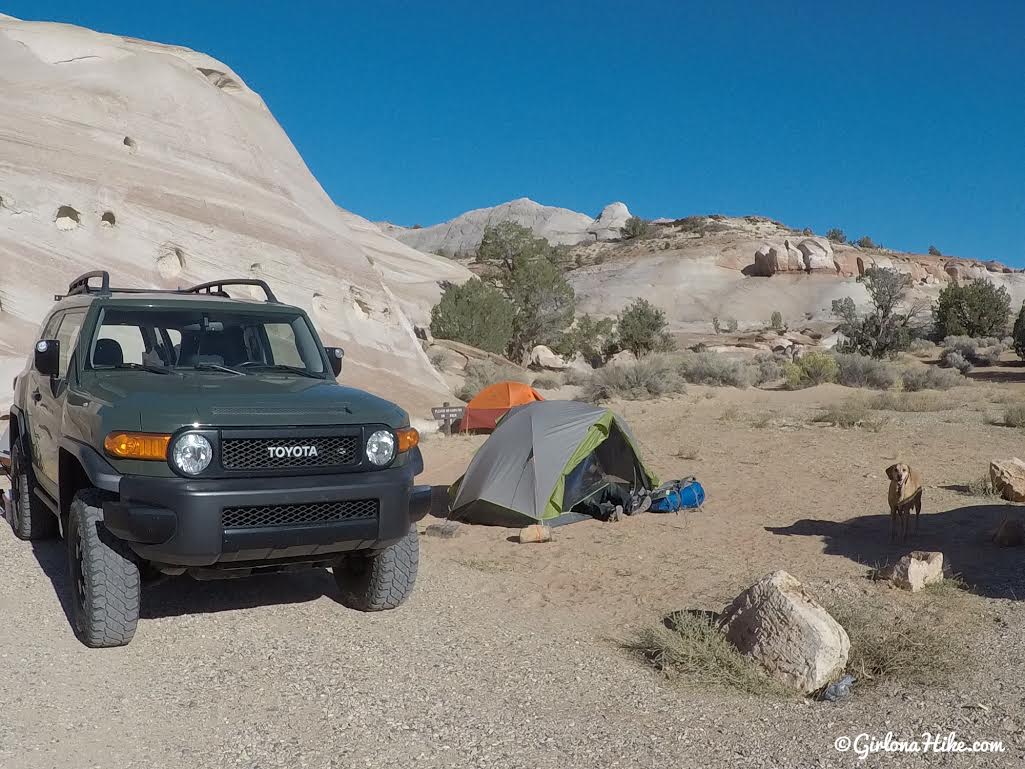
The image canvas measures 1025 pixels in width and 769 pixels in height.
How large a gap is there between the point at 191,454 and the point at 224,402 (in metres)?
0.37

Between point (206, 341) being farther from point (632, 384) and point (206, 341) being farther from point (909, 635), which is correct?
point (632, 384)

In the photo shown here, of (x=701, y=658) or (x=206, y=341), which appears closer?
(x=701, y=658)

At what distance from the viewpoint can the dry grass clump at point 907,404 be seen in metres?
19.2

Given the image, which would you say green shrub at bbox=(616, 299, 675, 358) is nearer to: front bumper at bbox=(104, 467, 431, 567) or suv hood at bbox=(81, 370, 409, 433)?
suv hood at bbox=(81, 370, 409, 433)

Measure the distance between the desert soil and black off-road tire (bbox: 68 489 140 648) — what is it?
0.53 ft

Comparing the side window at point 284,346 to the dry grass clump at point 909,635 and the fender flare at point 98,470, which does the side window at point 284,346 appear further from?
the dry grass clump at point 909,635

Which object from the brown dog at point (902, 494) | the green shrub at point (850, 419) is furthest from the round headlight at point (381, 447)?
the green shrub at point (850, 419)

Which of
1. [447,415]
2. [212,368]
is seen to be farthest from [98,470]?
[447,415]

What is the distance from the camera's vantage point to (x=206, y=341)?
6.09 m

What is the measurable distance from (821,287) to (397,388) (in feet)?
166

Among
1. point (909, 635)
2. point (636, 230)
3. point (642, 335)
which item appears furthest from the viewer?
point (636, 230)

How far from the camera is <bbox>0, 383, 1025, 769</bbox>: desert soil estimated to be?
13.3 feet

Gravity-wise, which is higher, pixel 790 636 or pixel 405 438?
pixel 405 438

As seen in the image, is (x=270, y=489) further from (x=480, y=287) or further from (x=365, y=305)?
(x=480, y=287)
